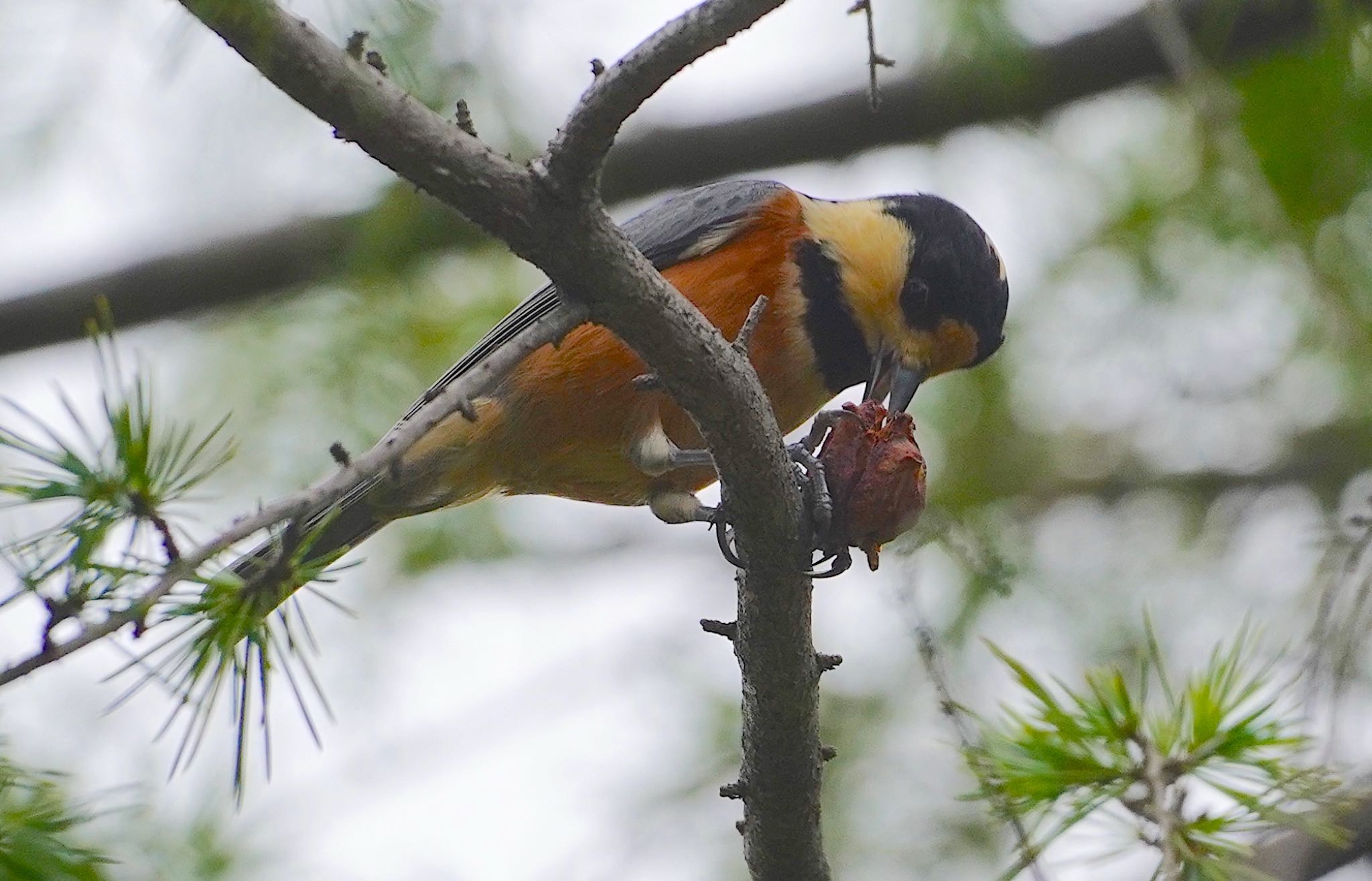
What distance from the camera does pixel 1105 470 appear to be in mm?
6676

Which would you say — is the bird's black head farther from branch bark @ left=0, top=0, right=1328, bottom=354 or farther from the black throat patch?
branch bark @ left=0, top=0, right=1328, bottom=354

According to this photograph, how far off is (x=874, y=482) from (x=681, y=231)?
1399 millimetres

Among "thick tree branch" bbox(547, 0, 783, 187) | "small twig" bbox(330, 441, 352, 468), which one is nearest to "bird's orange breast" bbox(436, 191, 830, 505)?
"thick tree branch" bbox(547, 0, 783, 187)

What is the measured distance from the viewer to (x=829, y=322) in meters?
4.11

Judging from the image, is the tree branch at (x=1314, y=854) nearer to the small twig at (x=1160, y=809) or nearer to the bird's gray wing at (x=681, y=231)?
the small twig at (x=1160, y=809)

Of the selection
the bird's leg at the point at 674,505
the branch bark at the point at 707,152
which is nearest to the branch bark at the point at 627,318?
the bird's leg at the point at 674,505

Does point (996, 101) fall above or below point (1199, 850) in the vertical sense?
above

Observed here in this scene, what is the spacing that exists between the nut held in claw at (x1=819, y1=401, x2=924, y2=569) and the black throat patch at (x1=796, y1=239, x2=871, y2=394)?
3.17ft

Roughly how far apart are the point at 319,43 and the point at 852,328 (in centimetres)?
230

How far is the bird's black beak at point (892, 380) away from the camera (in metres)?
4.07

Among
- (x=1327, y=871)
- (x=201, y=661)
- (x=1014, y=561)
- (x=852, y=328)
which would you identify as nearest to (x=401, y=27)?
(x=201, y=661)

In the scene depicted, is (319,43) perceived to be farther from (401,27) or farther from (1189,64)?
(1189,64)

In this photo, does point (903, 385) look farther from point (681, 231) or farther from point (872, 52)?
point (872, 52)

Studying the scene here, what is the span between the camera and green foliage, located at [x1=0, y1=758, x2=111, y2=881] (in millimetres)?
2221
